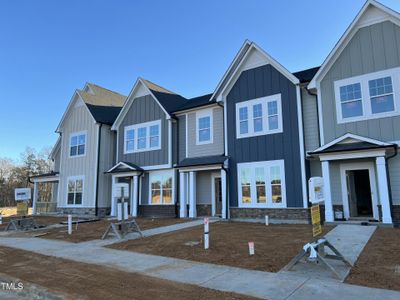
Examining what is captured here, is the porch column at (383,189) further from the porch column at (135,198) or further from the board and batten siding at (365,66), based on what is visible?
the porch column at (135,198)

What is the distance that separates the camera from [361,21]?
13.9 metres

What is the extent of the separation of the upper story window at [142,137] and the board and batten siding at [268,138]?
5.53 meters

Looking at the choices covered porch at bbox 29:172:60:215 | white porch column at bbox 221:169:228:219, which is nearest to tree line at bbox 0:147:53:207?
covered porch at bbox 29:172:60:215

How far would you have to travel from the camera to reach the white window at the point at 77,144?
76.8 ft

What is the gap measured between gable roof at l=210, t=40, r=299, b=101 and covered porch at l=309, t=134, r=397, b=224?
4.64 metres

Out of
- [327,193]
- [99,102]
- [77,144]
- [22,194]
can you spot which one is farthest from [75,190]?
[327,193]

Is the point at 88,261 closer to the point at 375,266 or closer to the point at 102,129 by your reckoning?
the point at 375,266

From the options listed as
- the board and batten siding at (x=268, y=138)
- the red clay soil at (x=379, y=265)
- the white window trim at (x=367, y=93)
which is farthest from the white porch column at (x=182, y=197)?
the red clay soil at (x=379, y=265)

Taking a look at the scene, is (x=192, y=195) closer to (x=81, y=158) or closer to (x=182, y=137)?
(x=182, y=137)

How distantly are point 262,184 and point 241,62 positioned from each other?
270 inches

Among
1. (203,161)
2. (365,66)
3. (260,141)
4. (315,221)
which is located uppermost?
(365,66)

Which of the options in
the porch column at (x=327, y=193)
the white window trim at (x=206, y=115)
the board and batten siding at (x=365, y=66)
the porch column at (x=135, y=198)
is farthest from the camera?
the porch column at (x=135, y=198)

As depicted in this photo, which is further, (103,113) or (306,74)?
(103,113)

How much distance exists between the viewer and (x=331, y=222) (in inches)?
507
